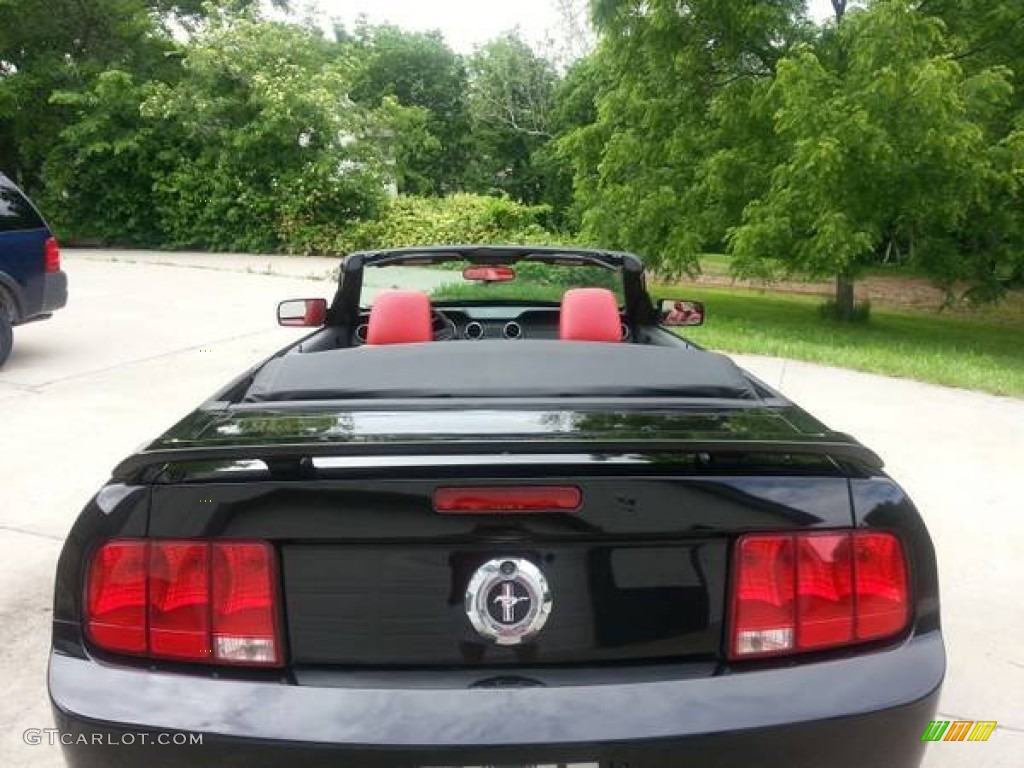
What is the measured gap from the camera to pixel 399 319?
3352 mm

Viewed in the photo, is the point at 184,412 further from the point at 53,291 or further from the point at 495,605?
the point at 495,605

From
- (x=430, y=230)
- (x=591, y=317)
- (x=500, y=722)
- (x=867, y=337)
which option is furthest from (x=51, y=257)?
(x=430, y=230)

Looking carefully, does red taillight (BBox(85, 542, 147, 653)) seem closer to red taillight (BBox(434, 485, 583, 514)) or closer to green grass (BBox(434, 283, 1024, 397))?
red taillight (BBox(434, 485, 583, 514))

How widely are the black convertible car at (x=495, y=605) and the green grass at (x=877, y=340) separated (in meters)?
7.87

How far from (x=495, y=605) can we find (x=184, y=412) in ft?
20.0

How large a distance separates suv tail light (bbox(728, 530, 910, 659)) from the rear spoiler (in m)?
0.18

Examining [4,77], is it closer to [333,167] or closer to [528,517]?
[333,167]

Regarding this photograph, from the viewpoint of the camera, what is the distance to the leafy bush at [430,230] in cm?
2303

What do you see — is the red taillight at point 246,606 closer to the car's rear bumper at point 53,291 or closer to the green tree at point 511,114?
the car's rear bumper at point 53,291

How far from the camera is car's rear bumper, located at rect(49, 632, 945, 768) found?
160 cm

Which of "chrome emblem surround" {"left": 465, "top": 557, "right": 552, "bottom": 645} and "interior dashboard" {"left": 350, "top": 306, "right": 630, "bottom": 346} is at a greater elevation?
"interior dashboard" {"left": 350, "top": 306, "right": 630, "bottom": 346}

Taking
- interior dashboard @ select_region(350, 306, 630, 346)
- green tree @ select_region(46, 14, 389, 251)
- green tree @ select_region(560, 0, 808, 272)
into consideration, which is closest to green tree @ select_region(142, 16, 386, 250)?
green tree @ select_region(46, 14, 389, 251)

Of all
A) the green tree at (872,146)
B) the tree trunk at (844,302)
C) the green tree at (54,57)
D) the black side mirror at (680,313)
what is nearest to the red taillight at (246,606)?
the black side mirror at (680,313)

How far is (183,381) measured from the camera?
8.39m
